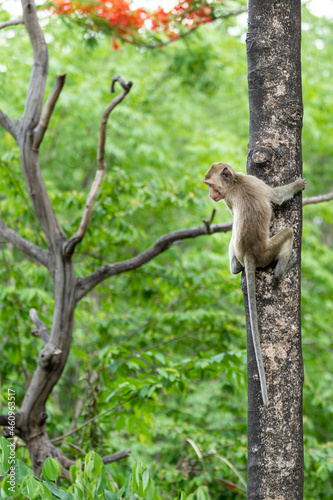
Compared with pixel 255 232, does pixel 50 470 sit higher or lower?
lower

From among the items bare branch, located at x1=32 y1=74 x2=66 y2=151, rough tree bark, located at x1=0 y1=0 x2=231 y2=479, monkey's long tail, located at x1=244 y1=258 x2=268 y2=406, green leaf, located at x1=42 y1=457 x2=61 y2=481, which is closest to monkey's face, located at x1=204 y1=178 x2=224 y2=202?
monkey's long tail, located at x1=244 y1=258 x2=268 y2=406

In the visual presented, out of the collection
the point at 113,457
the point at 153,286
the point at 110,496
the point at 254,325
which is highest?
the point at 153,286

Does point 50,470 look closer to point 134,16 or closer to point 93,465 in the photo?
point 93,465

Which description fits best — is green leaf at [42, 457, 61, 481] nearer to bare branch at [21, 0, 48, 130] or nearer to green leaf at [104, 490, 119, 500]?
green leaf at [104, 490, 119, 500]

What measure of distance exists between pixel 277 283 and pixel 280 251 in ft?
0.49

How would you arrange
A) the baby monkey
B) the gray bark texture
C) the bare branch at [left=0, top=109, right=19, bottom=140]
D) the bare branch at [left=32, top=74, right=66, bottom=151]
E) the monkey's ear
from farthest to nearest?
the bare branch at [left=0, top=109, right=19, bottom=140] < the bare branch at [left=32, top=74, right=66, bottom=151] < the monkey's ear < the baby monkey < the gray bark texture

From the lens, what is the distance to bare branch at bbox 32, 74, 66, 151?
362cm

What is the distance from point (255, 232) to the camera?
257 cm

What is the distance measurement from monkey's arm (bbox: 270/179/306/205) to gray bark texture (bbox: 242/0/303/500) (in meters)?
0.04

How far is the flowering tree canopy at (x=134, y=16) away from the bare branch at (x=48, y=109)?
5.17 ft

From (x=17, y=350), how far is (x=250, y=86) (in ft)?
10.9

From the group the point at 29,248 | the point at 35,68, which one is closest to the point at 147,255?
the point at 29,248

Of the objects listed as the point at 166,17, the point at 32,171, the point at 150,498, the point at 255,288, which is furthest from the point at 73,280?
the point at 166,17

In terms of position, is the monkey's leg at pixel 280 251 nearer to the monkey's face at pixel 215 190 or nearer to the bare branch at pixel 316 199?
the monkey's face at pixel 215 190
